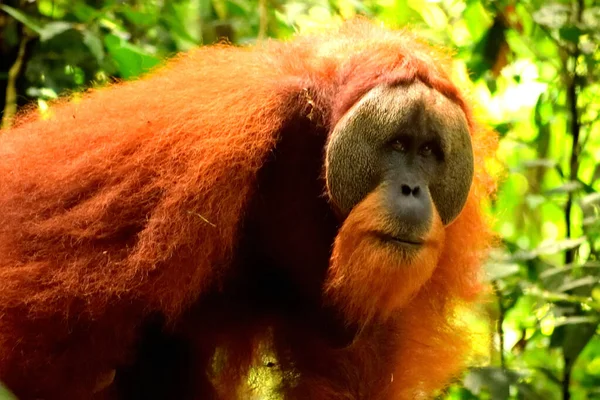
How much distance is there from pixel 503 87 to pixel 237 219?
9.40 feet

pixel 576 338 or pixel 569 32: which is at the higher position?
pixel 569 32

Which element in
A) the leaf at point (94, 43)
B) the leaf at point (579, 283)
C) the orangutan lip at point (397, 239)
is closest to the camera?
the orangutan lip at point (397, 239)

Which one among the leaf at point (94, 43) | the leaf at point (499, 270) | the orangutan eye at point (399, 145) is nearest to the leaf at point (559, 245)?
the leaf at point (499, 270)

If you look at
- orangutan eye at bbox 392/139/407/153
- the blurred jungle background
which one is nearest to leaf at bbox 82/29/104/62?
the blurred jungle background

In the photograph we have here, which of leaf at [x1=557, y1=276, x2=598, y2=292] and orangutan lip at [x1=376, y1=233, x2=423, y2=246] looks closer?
orangutan lip at [x1=376, y1=233, x2=423, y2=246]

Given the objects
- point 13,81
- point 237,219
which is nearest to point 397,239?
point 237,219

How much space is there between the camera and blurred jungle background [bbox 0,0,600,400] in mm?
3723

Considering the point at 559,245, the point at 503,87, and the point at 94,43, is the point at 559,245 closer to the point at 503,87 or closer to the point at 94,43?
the point at 503,87

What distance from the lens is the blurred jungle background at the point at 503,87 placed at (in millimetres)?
3723

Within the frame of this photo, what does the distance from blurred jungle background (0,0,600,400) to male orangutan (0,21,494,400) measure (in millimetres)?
287

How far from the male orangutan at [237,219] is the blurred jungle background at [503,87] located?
287mm

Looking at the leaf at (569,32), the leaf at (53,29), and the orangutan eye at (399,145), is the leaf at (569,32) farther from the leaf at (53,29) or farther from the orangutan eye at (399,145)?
the leaf at (53,29)

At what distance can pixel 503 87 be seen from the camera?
5.35 metres

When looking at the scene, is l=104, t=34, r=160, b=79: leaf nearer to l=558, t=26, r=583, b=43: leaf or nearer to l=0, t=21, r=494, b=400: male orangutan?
l=0, t=21, r=494, b=400: male orangutan
